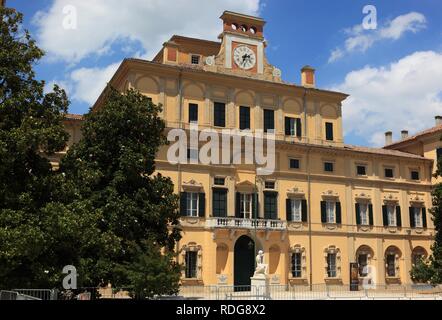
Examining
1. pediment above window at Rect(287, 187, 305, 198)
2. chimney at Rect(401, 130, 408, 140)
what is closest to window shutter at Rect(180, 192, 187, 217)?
pediment above window at Rect(287, 187, 305, 198)

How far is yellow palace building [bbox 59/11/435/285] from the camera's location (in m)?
37.2

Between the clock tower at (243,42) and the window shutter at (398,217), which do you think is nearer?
the clock tower at (243,42)

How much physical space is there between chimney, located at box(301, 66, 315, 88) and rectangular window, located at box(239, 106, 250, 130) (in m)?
6.30

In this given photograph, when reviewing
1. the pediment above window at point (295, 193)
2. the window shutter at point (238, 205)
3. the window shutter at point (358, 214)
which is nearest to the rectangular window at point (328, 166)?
the pediment above window at point (295, 193)

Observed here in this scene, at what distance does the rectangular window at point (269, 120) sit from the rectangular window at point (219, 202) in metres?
6.59

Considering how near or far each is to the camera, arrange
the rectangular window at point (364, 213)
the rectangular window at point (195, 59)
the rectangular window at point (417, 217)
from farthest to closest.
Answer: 1. the rectangular window at point (417, 217)
2. the rectangular window at point (364, 213)
3. the rectangular window at point (195, 59)

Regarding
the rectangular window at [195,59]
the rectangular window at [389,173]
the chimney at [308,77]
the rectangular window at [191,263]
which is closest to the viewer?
the rectangular window at [191,263]

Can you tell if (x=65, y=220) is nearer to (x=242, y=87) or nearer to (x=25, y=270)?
(x=25, y=270)

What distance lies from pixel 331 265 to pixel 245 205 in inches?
354

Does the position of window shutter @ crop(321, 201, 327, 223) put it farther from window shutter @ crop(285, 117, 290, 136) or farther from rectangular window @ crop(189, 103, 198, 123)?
rectangular window @ crop(189, 103, 198, 123)

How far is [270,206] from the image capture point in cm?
3959

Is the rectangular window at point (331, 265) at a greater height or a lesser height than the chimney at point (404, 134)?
lesser

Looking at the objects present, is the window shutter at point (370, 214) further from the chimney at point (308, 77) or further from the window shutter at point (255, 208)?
the chimney at point (308, 77)

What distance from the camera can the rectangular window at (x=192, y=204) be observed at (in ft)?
121
